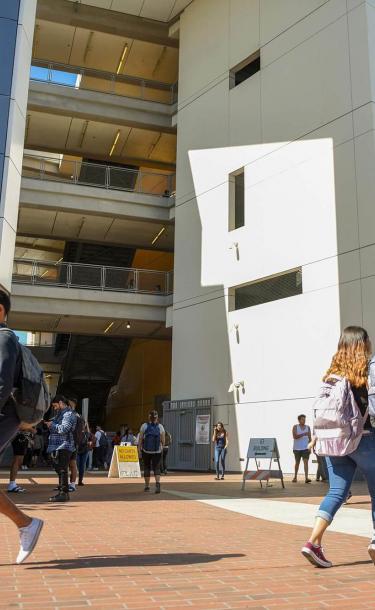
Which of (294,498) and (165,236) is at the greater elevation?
(165,236)

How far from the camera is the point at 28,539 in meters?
4.80

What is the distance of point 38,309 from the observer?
25297 millimetres

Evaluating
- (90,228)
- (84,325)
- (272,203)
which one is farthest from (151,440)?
(90,228)

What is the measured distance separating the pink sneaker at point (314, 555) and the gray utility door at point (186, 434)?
17654mm

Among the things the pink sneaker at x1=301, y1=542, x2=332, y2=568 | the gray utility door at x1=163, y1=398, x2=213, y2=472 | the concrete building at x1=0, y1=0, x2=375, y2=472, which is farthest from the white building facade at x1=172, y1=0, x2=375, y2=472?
the pink sneaker at x1=301, y1=542, x2=332, y2=568

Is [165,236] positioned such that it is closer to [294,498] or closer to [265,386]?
[265,386]

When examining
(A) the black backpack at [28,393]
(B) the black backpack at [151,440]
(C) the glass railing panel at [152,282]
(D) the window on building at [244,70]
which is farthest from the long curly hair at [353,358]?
(C) the glass railing panel at [152,282]

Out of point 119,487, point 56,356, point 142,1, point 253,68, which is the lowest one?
point 119,487

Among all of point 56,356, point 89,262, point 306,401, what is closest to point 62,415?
point 306,401

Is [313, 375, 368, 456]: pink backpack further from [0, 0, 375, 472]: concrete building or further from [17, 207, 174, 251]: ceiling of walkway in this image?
[17, 207, 174, 251]: ceiling of walkway

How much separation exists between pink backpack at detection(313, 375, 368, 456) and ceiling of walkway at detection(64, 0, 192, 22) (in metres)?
26.1

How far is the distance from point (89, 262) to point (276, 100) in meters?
12.9

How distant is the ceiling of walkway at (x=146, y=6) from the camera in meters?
26.8

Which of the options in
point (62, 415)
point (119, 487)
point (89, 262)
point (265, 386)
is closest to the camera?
point (62, 415)
